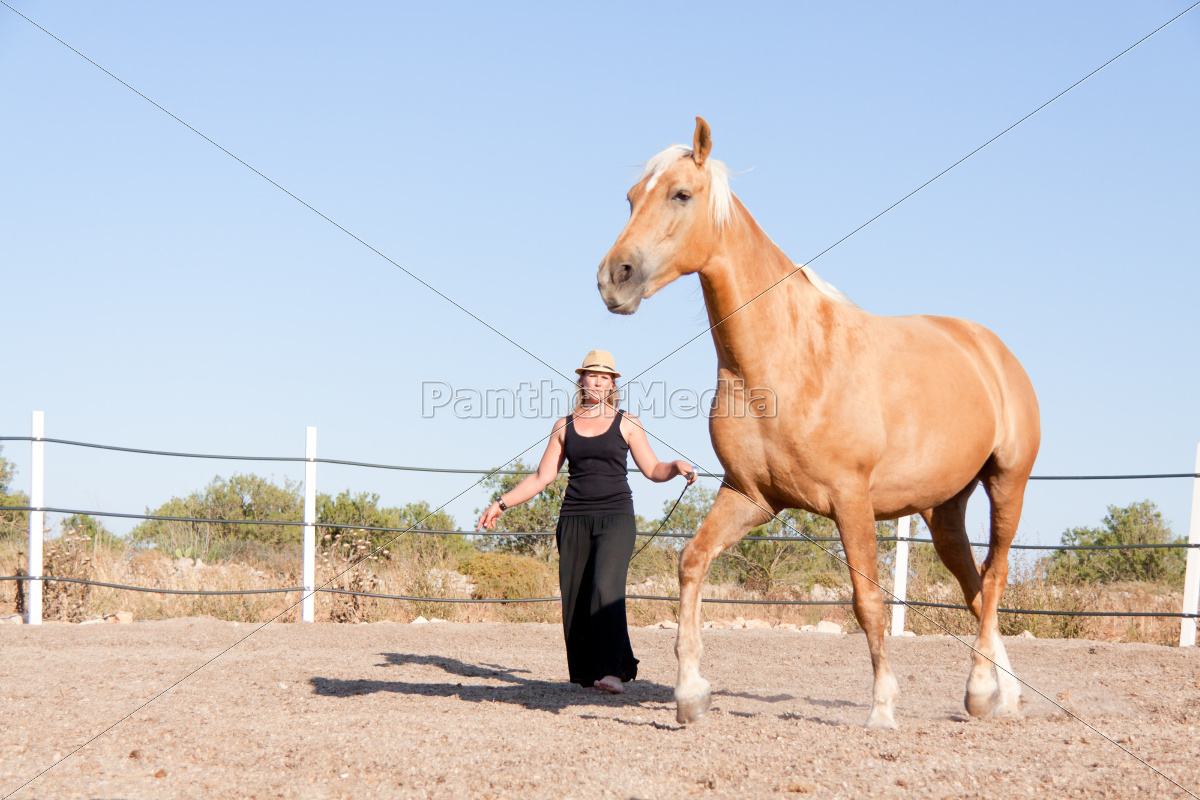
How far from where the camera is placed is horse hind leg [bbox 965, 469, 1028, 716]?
14.7 feet

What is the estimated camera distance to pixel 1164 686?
543cm

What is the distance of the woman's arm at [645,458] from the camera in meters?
4.63

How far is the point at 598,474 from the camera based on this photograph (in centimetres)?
506

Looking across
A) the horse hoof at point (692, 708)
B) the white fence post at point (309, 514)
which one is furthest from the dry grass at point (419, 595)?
the horse hoof at point (692, 708)

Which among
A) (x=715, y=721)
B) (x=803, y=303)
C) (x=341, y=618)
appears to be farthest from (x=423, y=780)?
(x=341, y=618)

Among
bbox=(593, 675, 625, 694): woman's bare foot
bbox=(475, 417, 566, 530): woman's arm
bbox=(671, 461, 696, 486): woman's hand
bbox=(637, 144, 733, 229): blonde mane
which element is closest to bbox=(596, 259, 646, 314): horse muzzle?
bbox=(637, 144, 733, 229): blonde mane

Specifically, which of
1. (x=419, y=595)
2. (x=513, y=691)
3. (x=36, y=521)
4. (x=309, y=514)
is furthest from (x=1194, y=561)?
(x=36, y=521)

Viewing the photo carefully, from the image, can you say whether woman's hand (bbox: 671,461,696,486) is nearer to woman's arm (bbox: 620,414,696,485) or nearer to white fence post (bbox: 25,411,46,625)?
woman's arm (bbox: 620,414,696,485)

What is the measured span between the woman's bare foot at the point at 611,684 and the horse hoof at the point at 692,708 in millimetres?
1021

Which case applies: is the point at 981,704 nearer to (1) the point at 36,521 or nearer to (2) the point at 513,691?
(2) the point at 513,691

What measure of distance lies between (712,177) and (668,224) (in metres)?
0.35

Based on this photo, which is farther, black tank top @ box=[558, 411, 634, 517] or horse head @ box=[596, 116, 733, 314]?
black tank top @ box=[558, 411, 634, 517]

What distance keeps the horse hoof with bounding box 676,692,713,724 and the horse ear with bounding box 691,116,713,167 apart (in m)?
2.37

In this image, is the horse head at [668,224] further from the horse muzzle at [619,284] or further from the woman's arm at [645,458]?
the woman's arm at [645,458]
